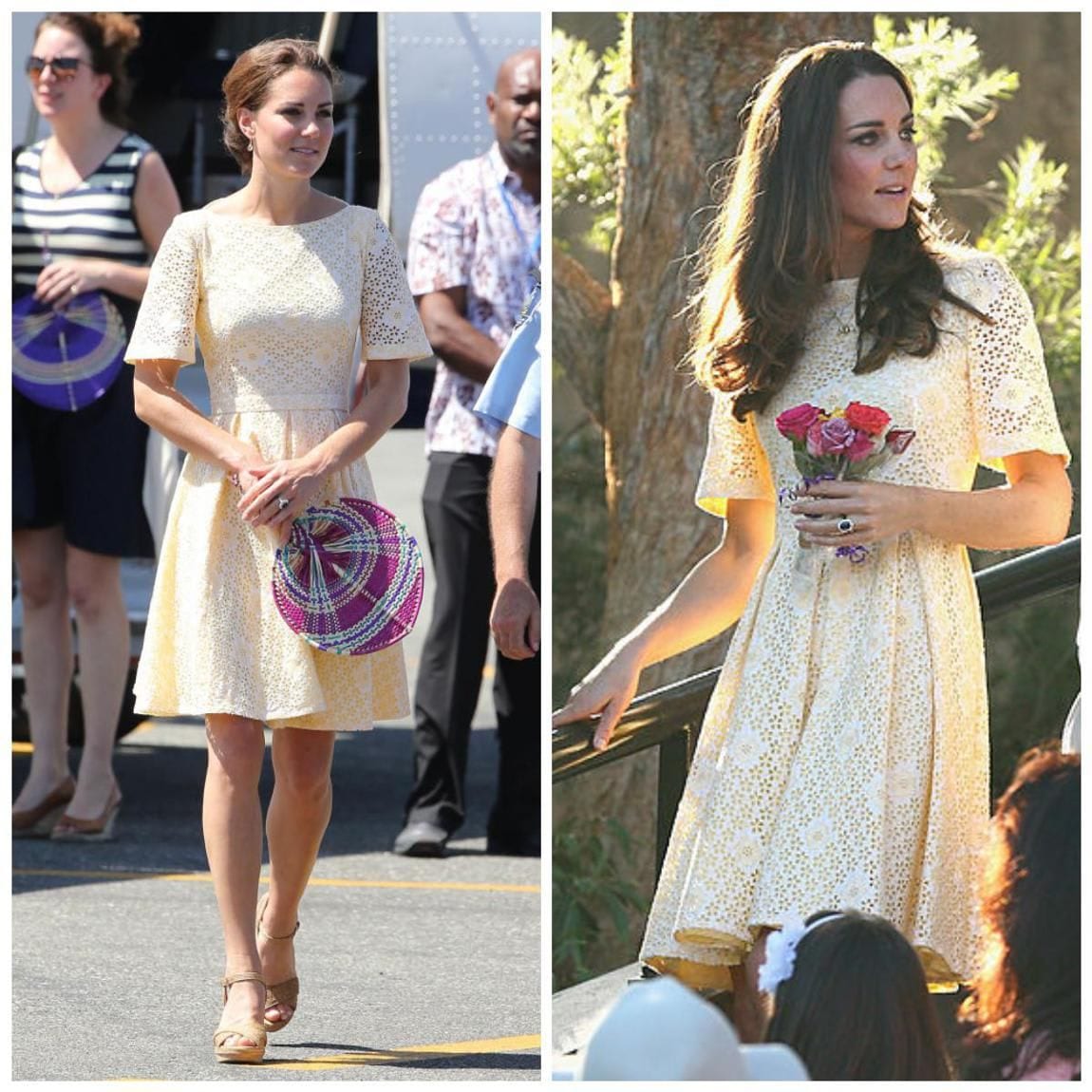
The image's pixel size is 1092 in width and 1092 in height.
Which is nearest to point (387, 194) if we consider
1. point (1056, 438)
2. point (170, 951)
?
point (170, 951)

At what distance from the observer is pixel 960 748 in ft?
12.2

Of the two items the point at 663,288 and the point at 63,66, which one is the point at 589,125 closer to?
the point at 663,288

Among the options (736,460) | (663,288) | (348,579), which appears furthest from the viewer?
(348,579)

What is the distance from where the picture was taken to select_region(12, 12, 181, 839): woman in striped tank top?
657cm

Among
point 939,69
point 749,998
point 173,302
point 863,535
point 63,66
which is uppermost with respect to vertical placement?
point 63,66

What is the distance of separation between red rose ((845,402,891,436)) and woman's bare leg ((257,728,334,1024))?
1377 mm

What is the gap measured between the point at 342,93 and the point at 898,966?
15.9 ft

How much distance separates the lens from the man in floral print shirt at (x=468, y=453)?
6.57m

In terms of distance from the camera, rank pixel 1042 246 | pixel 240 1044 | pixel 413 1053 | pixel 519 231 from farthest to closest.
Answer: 1. pixel 519 231
2. pixel 413 1053
3. pixel 240 1044
4. pixel 1042 246

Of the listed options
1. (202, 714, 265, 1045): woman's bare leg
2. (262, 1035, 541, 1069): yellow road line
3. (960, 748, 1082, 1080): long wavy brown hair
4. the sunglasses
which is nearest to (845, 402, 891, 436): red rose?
(960, 748, 1082, 1080): long wavy brown hair

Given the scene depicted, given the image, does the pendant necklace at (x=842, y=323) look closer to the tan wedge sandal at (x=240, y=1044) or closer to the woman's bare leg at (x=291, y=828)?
the woman's bare leg at (x=291, y=828)

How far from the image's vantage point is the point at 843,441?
12.0 feet

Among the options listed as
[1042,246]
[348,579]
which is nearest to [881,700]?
[1042,246]

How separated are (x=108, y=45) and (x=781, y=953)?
3.87 m
